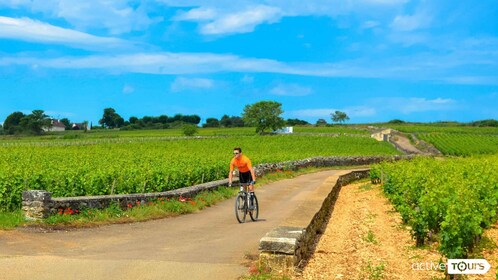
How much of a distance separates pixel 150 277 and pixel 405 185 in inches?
434

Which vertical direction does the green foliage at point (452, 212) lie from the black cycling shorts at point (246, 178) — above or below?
below

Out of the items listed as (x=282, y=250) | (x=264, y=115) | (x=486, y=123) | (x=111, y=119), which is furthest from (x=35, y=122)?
(x=282, y=250)

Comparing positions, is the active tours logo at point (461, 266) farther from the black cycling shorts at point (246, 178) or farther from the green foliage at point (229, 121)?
the green foliage at point (229, 121)

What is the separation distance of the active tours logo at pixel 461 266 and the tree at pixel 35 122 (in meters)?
140

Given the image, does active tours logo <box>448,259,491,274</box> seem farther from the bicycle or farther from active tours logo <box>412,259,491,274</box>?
the bicycle

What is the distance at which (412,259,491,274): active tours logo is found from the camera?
9962 millimetres

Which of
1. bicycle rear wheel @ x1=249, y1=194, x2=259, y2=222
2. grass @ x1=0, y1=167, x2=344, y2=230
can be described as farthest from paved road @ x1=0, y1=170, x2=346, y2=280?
grass @ x1=0, y1=167, x2=344, y2=230

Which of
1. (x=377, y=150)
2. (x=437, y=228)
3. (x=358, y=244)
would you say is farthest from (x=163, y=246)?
(x=377, y=150)

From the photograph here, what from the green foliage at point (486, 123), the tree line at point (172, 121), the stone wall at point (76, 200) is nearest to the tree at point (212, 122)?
the tree line at point (172, 121)

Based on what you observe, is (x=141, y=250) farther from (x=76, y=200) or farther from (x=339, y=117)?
(x=339, y=117)

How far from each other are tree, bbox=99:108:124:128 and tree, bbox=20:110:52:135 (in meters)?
26.8

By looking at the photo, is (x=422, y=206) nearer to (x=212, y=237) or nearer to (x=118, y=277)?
(x=212, y=237)

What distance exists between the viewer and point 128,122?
17700 centimetres

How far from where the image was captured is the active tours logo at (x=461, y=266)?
9.96m
